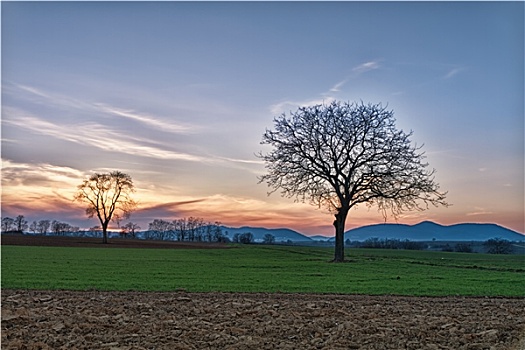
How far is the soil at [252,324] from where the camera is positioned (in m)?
10.9

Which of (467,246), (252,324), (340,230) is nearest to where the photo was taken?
(252,324)

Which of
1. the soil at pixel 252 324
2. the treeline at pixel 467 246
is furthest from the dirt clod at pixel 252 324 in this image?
the treeline at pixel 467 246

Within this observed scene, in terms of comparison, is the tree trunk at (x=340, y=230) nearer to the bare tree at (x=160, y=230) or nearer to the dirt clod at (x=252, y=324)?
the dirt clod at (x=252, y=324)

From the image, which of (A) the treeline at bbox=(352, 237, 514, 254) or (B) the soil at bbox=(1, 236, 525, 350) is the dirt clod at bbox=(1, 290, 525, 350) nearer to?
(B) the soil at bbox=(1, 236, 525, 350)

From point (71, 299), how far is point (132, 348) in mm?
7582

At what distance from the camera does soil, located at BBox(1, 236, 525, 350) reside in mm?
10898

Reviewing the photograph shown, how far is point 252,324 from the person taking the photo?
41.4ft

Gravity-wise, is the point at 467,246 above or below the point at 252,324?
below

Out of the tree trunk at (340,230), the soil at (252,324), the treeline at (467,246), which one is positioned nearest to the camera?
the soil at (252,324)

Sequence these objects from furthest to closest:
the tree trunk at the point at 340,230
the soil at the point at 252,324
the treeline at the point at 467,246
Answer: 1. the treeline at the point at 467,246
2. the tree trunk at the point at 340,230
3. the soil at the point at 252,324

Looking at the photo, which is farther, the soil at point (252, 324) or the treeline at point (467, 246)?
the treeline at point (467, 246)

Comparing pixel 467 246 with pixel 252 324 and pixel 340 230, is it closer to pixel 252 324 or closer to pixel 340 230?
pixel 340 230

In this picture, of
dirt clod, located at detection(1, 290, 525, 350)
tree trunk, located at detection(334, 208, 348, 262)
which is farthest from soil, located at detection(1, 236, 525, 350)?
tree trunk, located at detection(334, 208, 348, 262)

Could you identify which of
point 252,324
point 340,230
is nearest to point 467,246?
point 340,230
